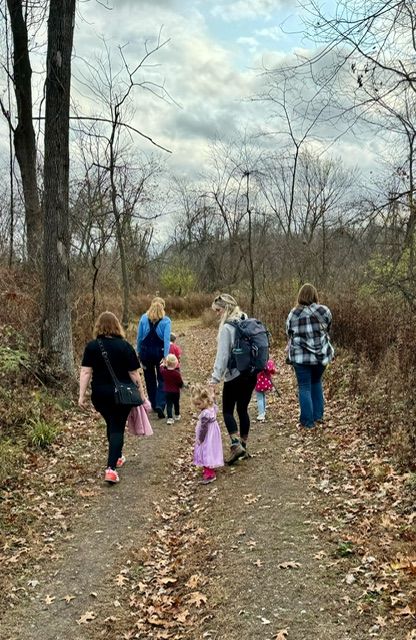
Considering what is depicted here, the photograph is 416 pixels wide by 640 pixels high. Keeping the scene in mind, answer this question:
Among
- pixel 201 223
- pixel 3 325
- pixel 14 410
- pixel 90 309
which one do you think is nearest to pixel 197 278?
pixel 201 223

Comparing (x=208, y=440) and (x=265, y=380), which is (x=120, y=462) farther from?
(x=265, y=380)

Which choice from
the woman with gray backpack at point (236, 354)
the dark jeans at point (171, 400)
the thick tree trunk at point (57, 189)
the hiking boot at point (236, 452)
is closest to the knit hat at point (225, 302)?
the woman with gray backpack at point (236, 354)

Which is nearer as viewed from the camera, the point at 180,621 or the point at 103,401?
the point at 180,621

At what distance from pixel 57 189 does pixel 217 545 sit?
276 inches

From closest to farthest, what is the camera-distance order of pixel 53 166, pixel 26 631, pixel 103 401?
pixel 26 631, pixel 103 401, pixel 53 166

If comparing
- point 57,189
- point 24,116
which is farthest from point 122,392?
point 24,116

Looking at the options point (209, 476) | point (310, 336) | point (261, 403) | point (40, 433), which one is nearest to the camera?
point (209, 476)

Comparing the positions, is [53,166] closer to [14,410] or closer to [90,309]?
[14,410]

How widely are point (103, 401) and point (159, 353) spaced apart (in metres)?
2.58

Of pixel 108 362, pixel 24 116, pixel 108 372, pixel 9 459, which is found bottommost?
pixel 9 459

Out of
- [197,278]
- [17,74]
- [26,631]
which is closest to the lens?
[26,631]

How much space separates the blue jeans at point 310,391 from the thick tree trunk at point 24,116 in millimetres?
7994

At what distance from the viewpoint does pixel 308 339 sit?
25.4 ft

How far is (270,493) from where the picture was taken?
6016mm
